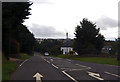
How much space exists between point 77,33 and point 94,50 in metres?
7.00

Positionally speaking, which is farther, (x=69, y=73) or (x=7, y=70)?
(x=7, y=70)

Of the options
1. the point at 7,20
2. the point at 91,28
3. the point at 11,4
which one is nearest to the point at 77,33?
the point at 91,28

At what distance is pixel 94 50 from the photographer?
6028cm

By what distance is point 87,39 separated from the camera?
61.2 metres

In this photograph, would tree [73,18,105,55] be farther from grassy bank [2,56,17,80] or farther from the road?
grassy bank [2,56,17,80]

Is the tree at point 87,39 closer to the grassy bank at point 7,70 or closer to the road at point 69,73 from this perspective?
the road at point 69,73

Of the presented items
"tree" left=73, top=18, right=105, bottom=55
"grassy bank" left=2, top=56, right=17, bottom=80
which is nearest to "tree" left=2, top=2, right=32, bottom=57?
"grassy bank" left=2, top=56, right=17, bottom=80

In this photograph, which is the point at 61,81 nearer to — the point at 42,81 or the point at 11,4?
the point at 42,81

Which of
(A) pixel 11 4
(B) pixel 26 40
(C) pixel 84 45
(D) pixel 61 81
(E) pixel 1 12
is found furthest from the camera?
(C) pixel 84 45

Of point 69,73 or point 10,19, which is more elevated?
point 10,19

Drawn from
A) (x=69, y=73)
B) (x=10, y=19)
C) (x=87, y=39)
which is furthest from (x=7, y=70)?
(x=87, y=39)

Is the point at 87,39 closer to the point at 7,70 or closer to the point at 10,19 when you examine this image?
the point at 7,70

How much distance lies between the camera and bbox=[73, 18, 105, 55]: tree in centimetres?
6025

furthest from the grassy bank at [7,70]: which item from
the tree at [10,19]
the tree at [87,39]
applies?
the tree at [87,39]
